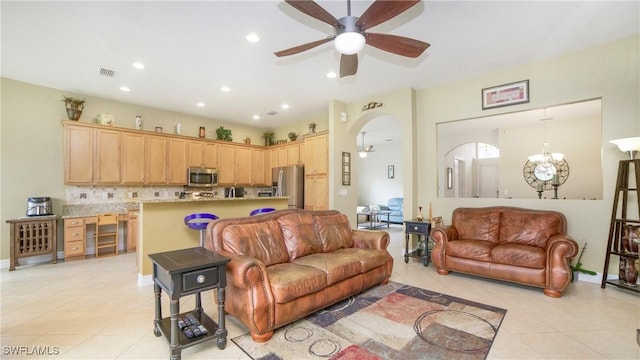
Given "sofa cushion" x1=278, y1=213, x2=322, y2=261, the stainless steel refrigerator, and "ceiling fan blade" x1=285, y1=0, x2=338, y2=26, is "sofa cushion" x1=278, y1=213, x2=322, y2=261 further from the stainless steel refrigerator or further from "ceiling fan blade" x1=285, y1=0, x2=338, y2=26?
the stainless steel refrigerator

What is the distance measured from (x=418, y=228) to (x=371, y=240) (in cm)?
126

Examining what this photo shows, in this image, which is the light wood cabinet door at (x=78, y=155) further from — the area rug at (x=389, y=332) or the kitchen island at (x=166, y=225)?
the area rug at (x=389, y=332)

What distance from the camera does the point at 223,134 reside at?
7152 mm

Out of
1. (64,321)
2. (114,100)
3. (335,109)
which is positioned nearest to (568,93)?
(335,109)

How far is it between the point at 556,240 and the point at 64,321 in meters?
5.19

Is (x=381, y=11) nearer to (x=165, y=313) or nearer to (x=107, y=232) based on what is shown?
(x=165, y=313)

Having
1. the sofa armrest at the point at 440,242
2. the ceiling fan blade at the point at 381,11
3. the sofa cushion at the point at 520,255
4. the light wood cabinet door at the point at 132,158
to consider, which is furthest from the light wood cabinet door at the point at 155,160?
the sofa cushion at the point at 520,255

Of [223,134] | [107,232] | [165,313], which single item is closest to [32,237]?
[107,232]

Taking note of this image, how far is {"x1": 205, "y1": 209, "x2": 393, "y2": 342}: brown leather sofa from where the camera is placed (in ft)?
7.55

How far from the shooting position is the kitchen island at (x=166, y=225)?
12.2ft

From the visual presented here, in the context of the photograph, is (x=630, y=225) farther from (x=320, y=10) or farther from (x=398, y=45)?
(x=320, y=10)

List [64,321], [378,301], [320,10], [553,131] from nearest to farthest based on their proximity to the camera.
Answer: [320,10] < [64,321] < [378,301] < [553,131]

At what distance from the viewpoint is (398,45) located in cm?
268

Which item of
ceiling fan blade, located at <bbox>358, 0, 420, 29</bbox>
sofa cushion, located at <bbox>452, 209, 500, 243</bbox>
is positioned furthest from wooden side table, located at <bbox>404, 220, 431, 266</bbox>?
ceiling fan blade, located at <bbox>358, 0, 420, 29</bbox>
